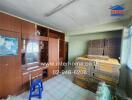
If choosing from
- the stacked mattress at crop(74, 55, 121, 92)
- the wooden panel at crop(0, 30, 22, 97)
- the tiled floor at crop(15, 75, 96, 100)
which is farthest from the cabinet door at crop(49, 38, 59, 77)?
the wooden panel at crop(0, 30, 22, 97)

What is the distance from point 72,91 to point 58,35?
301 centimetres

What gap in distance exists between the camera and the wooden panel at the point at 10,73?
2.06 metres

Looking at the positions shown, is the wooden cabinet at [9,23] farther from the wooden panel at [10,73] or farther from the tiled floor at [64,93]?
the tiled floor at [64,93]

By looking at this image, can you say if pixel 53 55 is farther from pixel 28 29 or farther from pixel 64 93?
pixel 64 93

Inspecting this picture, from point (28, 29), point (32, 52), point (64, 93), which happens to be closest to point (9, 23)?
point (28, 29)

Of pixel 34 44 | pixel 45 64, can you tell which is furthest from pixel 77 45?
pixel 34 44

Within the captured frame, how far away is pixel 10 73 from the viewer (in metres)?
2.21

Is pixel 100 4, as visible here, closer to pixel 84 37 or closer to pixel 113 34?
pixel 113 34

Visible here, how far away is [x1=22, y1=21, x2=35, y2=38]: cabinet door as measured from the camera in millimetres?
2546

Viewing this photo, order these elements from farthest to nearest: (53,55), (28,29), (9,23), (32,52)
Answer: (53,55) → (32,52) → (28,29) → (9,23)

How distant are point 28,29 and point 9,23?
60 cm

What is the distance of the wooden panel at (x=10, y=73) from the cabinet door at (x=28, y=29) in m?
0.23

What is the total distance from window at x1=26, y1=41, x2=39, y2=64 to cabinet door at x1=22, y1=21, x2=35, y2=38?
0.30m

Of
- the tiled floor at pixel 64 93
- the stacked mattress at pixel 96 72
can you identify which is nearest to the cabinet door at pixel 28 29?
the tiled floor at pixel 64 93
